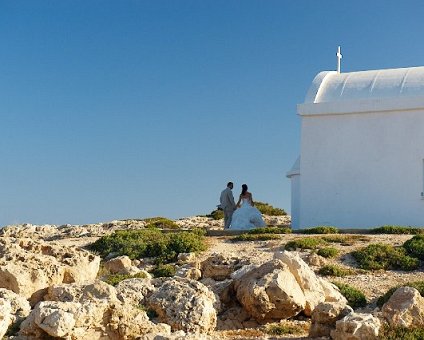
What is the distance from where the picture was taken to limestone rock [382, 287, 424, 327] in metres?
8.36

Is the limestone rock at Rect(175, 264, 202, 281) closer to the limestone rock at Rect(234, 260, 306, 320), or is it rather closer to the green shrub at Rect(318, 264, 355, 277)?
the limestone rock at Rect(234, 260, 306, 320)

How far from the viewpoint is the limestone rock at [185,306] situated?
8859mm

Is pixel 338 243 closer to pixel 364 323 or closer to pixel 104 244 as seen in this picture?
pixel 104 244

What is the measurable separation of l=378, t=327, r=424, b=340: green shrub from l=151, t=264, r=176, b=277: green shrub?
23.8 feet

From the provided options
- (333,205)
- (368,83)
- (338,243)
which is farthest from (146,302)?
(368,83)

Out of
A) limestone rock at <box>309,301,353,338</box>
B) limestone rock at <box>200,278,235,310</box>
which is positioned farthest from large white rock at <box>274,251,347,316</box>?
limestone rock at <box>309,301,353,338</box>

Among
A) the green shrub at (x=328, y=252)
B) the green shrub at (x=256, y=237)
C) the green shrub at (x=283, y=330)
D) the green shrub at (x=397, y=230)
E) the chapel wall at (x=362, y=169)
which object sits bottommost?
the green shrub at (x=283, y=330)

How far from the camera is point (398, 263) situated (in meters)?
15.4

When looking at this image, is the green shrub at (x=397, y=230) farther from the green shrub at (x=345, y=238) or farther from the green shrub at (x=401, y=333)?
the green shrub at (x=401, y=333)

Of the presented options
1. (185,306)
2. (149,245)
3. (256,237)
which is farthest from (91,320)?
(256,237)

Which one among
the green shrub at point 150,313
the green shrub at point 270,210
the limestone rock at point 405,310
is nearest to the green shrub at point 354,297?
the limestone rock at point 405,310

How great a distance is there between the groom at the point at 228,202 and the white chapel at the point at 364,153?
2652 millimetres

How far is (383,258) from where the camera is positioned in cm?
1566

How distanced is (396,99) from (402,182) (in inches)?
114
